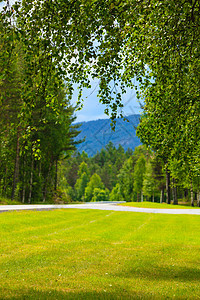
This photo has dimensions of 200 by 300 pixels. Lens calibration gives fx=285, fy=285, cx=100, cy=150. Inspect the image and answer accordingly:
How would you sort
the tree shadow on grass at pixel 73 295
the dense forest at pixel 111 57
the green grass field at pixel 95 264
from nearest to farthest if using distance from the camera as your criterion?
the dense forest at pixel 111 57, the tree shadow on grass at pixel 73 295, the green grass field at pixel 95 264

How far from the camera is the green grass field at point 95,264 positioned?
5.38m

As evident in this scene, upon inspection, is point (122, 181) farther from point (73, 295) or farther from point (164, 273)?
point (73, 295)

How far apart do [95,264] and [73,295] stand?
215 centimetres

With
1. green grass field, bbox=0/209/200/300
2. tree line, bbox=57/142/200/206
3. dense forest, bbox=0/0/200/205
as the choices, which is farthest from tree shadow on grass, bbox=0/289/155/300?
tree line, bbox=57/142/200/206

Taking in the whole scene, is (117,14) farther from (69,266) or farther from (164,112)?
(69,266)

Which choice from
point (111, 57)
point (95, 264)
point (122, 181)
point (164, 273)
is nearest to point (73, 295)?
point (95, 264)

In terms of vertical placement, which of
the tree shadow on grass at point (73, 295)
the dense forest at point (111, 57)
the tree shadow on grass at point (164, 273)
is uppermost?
the dense forest at point (111, 57)

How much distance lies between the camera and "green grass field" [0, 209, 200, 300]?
5375mm

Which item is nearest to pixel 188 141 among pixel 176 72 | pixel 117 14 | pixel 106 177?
pixel 176 72

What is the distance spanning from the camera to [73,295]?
5.11m

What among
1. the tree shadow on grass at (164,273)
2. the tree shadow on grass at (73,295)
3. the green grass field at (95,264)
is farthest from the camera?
the tree shadow on grass at (164,273)

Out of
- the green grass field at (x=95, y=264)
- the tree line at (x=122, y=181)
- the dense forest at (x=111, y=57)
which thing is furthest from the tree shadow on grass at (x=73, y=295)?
the tree line at (x=122, y=181)

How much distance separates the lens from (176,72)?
6977 mm

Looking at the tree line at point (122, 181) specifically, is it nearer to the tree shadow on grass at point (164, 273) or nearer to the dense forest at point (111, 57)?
the dense forest at point (111, 57)
